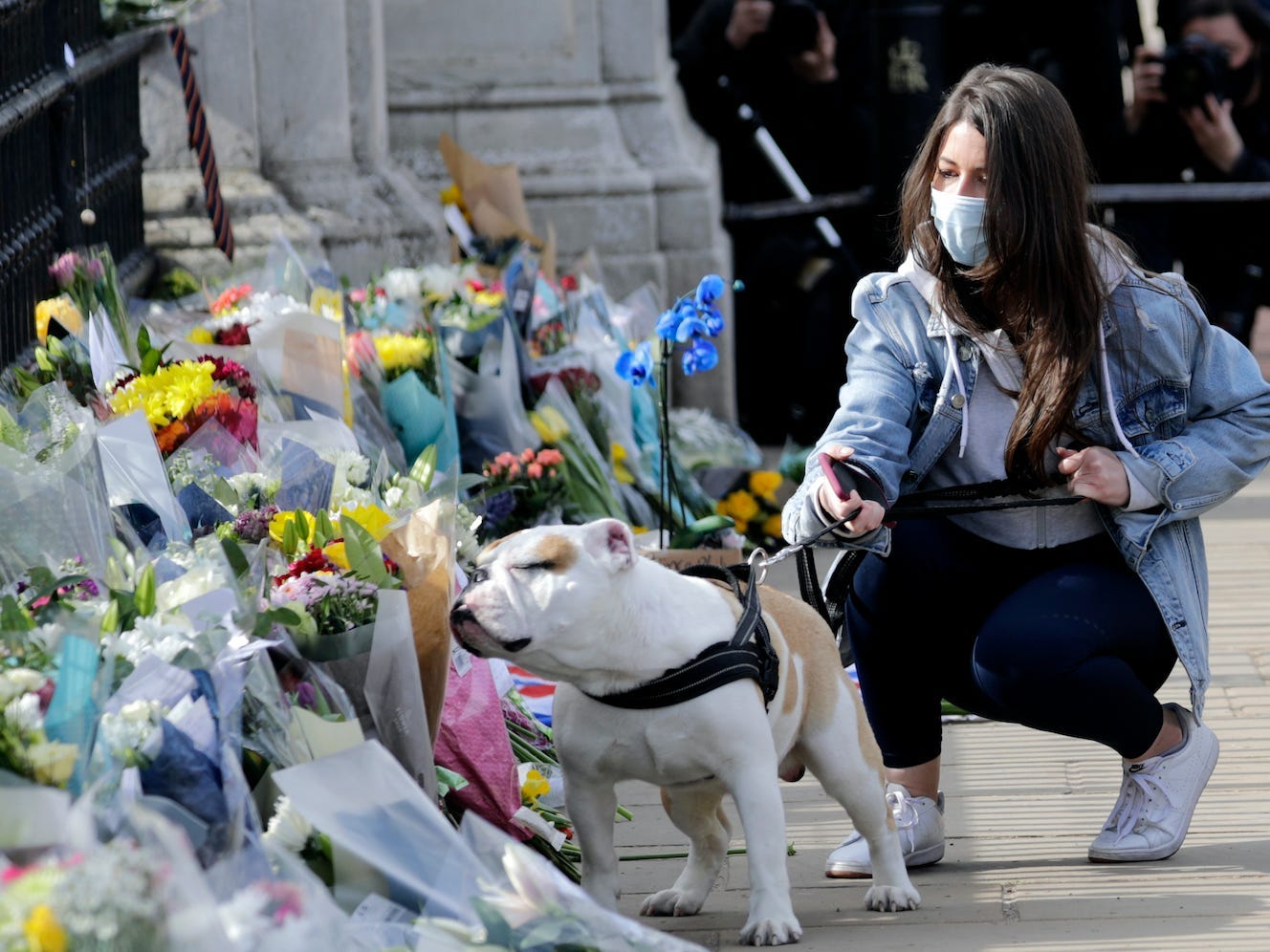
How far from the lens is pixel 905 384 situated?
3.56 metres

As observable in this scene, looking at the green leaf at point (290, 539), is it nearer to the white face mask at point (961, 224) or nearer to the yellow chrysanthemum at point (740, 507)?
the white face mask at point (961, 224)

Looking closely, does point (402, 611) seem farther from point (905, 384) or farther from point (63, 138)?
point (63, 138)

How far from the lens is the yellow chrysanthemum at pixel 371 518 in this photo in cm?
309

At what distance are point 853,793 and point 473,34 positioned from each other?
6312 millimetres

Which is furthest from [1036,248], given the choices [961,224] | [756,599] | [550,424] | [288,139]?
[288,139]

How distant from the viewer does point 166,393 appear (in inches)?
143

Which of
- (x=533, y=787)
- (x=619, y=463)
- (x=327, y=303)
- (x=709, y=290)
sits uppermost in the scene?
(x=709, y=290)

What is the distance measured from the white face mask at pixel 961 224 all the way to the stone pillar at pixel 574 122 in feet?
16.7

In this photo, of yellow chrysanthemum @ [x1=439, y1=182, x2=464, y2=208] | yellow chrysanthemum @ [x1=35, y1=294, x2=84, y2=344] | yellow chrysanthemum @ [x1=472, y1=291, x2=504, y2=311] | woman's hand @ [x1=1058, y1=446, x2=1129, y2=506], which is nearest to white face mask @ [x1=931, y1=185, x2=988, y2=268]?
woman's hand @ [x1=1058, y1=446, x2=1129, y2=506]

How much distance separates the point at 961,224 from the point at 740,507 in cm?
300

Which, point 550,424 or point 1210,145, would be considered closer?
point 550,424

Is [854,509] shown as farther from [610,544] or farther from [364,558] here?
[364,558]

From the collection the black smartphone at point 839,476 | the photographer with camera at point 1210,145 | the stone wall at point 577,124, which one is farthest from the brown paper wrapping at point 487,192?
the black smartphone at point 839,476

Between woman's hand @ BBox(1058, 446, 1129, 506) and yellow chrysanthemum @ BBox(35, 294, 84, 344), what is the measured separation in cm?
229
